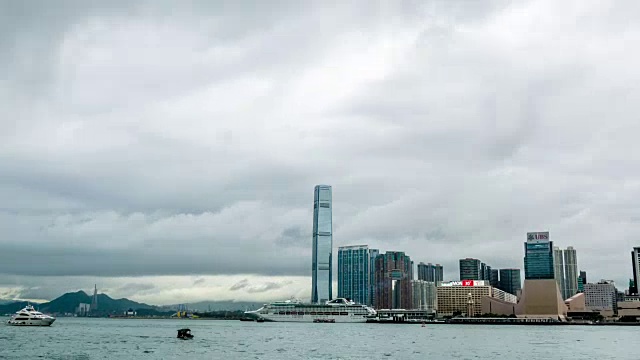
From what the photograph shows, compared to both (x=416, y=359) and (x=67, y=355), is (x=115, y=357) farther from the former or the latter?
(x=416, y=359)

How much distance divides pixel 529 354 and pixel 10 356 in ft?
260

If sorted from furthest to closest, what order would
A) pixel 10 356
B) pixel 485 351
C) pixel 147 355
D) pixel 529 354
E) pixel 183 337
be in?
pixel 183 337
pixel 485 351
pixel 529 354
pixel 147 355
pixel 10 356

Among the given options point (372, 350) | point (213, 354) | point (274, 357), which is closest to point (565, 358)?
point (372, 350)

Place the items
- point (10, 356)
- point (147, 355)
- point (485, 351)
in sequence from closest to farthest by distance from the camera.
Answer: point (10, 356), point (147, 355), point (485, 351)

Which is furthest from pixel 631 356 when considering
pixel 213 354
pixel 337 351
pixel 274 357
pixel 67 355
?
pixel 67 355

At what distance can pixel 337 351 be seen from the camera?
110312 millimetres

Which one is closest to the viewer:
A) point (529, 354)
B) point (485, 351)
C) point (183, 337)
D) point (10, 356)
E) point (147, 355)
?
point (10, 356)

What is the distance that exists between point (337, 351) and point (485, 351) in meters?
26.2

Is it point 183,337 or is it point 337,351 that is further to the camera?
point 183,337

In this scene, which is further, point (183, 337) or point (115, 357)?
point (183, 337)

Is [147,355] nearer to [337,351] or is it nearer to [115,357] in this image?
[115,357]

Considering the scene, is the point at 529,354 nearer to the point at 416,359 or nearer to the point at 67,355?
the point at 416,359

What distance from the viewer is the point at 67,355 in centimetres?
9575

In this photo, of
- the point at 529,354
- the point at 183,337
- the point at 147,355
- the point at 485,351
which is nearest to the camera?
the point at 147,355
